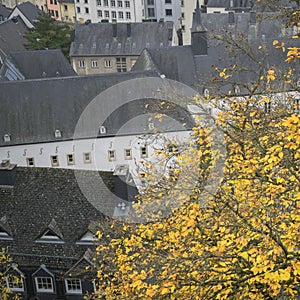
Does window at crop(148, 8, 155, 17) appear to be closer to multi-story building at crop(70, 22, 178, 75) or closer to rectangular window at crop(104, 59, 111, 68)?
multi-story building at crop(70, 22, 178, 75)

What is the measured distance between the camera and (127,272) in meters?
17.6

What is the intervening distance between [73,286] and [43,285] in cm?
138

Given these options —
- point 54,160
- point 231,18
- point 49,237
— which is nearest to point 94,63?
point 231,18

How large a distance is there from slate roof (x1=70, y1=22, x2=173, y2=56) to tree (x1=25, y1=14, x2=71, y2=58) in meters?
3.21

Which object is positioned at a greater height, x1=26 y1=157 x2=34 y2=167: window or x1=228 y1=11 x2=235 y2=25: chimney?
x1=228 y1=11 x2=235 y2=25: chimney

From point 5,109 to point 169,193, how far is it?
25.0 m

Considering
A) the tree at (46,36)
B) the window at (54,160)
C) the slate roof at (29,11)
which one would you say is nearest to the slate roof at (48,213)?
the window at (54,160)

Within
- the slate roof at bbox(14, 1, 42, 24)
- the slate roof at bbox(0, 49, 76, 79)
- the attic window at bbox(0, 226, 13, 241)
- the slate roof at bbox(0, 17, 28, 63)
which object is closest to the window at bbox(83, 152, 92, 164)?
the slate roof at bbox(0, 49, 76, 79)

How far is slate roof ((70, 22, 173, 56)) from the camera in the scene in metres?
62.6

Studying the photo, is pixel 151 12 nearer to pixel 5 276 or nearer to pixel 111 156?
pixel 111 156

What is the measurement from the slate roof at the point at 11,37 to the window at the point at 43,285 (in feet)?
128

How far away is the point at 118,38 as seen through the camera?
63.5 meters

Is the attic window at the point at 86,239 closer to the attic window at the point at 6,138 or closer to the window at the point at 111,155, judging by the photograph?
the window at the point at 111,155

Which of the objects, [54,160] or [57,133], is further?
[54,160]
